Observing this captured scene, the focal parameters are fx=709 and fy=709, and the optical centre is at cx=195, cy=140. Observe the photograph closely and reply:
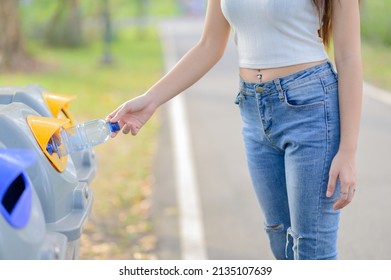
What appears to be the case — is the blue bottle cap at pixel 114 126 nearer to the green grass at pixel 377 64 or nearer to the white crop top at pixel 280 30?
the white crop top at pixel 280 30

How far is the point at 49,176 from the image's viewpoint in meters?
2.20

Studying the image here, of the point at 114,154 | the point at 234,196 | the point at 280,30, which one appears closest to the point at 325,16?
the point at 280,30

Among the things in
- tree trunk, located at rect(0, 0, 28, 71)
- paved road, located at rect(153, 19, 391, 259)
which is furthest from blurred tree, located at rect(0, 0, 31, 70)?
paved road, located at rect(153, 19, 391, 259)

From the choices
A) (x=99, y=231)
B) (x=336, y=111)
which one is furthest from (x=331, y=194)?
(x=99, y=231)

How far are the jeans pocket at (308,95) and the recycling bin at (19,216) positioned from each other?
982mm

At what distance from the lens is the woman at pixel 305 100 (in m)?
2.43

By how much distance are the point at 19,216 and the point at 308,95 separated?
3.66 ft

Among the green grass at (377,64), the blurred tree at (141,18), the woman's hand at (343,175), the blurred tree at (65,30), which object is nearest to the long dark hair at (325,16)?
the woman's hand at (343,175)

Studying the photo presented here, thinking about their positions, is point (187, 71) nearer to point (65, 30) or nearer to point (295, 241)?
point (295, 241)

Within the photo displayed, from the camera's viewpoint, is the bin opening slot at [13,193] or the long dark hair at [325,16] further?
the long dark hair at [325,16]

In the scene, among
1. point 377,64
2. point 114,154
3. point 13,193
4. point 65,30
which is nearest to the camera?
point 13,193

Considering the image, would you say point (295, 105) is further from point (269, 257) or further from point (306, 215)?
point (269, 257)

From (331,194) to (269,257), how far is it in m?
2.11

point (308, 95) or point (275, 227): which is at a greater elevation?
point (308, 95)
